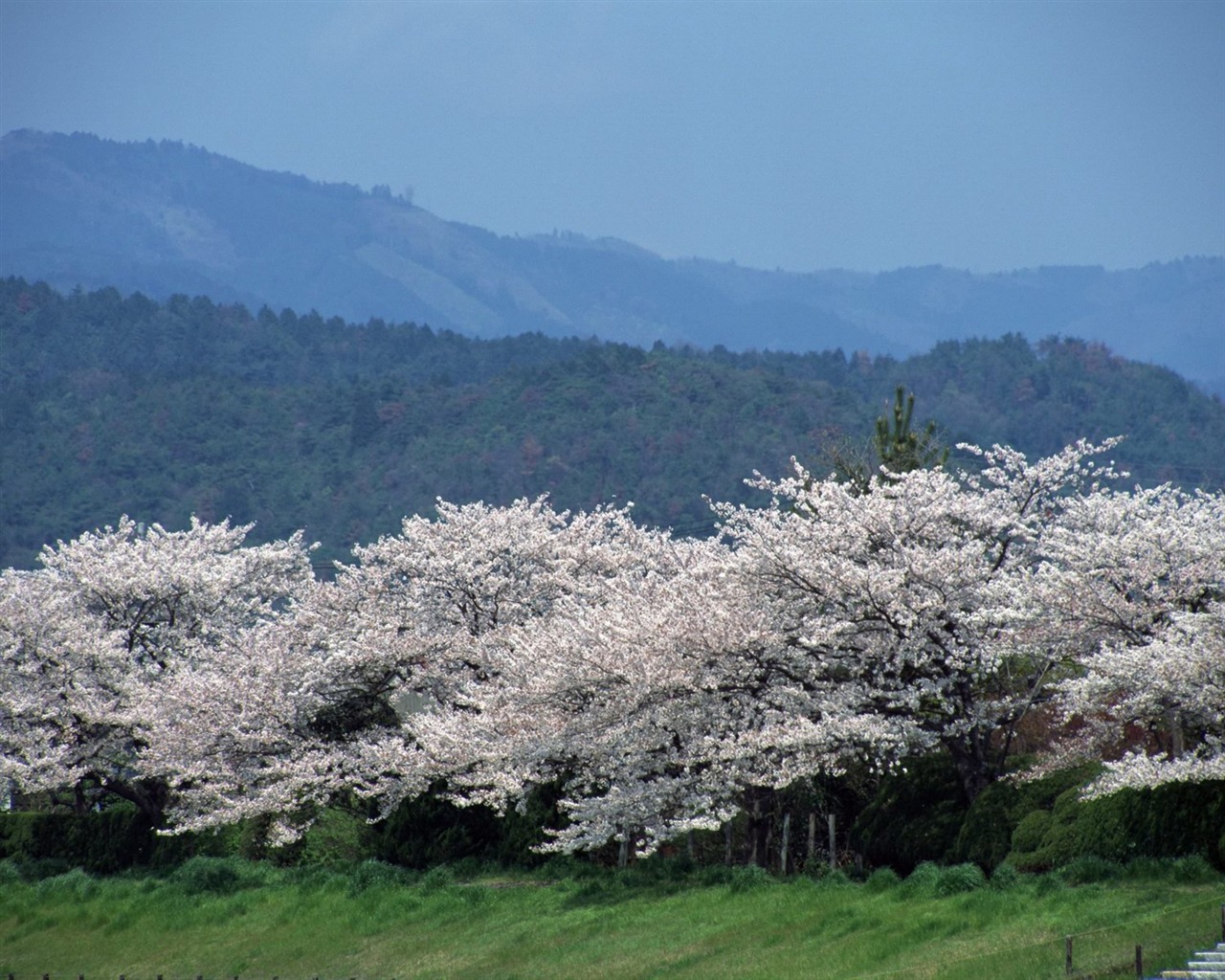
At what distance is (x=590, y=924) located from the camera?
23.1 metres

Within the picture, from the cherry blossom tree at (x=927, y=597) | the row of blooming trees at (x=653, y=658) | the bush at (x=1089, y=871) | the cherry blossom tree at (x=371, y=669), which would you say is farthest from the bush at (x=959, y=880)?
A: the cherry blossom tree at (x=371, y=669)

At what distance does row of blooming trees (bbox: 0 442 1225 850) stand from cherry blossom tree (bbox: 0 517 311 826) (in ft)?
0.29

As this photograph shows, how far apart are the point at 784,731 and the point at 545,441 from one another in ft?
389

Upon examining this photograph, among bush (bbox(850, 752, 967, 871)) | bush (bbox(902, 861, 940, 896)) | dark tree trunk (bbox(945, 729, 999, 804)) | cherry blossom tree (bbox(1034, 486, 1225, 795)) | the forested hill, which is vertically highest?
the forested hill

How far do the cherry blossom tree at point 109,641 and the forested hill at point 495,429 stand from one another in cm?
7635

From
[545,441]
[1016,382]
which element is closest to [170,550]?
[545,441]

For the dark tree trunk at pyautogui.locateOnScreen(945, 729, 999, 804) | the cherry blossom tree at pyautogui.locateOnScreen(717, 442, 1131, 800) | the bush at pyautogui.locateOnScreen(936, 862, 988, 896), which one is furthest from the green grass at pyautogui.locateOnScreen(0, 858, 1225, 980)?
the cherry blossom tree at pyautogui.locateOnScreen(717, 442, 1131, 800)

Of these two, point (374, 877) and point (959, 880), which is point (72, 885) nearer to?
point (374, 877)

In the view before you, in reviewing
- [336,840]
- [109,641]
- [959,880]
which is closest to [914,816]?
[959,880]

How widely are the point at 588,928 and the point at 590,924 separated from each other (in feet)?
0.48

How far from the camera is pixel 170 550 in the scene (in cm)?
4006

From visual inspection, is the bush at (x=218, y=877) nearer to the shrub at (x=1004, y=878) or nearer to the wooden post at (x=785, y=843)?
the wooden post at (x=785, y=843)

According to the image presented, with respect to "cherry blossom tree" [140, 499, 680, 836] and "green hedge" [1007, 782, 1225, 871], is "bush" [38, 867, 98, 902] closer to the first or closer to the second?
"cherry blossom tree" [140, 499, 680, 836]

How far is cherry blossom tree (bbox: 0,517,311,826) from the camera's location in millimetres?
34344
